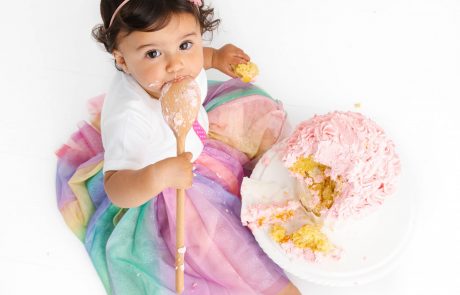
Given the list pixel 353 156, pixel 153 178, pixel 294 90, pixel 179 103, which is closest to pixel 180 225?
pixel 153 178

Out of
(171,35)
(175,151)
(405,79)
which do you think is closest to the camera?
(171,35)

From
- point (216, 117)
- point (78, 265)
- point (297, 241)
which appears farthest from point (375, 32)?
point (78, 265)

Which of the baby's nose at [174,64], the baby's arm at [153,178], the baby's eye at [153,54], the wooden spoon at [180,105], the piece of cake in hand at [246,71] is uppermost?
the baby's eye at [153,54]

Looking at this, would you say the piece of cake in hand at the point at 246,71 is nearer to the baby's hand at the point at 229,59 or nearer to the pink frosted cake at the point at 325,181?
the baby's hand at the point at 229,59

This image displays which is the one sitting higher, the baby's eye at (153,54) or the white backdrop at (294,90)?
the baby's eye at (153,54)

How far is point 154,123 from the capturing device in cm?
103

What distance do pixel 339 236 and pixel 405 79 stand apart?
489mm

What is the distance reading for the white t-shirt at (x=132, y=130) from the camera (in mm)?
974

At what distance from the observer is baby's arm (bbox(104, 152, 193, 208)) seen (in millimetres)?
949

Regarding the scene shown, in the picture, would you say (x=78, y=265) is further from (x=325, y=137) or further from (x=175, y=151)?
(x=325, y=137)

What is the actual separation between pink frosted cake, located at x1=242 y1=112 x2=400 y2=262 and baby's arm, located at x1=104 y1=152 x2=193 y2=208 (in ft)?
0.69

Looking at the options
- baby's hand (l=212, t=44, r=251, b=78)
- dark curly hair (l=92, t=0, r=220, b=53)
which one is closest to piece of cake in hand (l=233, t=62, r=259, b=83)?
baby's hand (l=212, t=44, r=251, b=78)

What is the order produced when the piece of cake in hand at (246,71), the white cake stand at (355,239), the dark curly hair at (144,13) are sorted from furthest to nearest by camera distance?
1. the piece of cake in hand at (246,71)
2. the white cake stand at (355,239)
3. the dark curly hair at (144,13)

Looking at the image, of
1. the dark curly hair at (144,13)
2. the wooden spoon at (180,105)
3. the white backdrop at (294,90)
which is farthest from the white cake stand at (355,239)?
the dark curly hair at (144,13)
